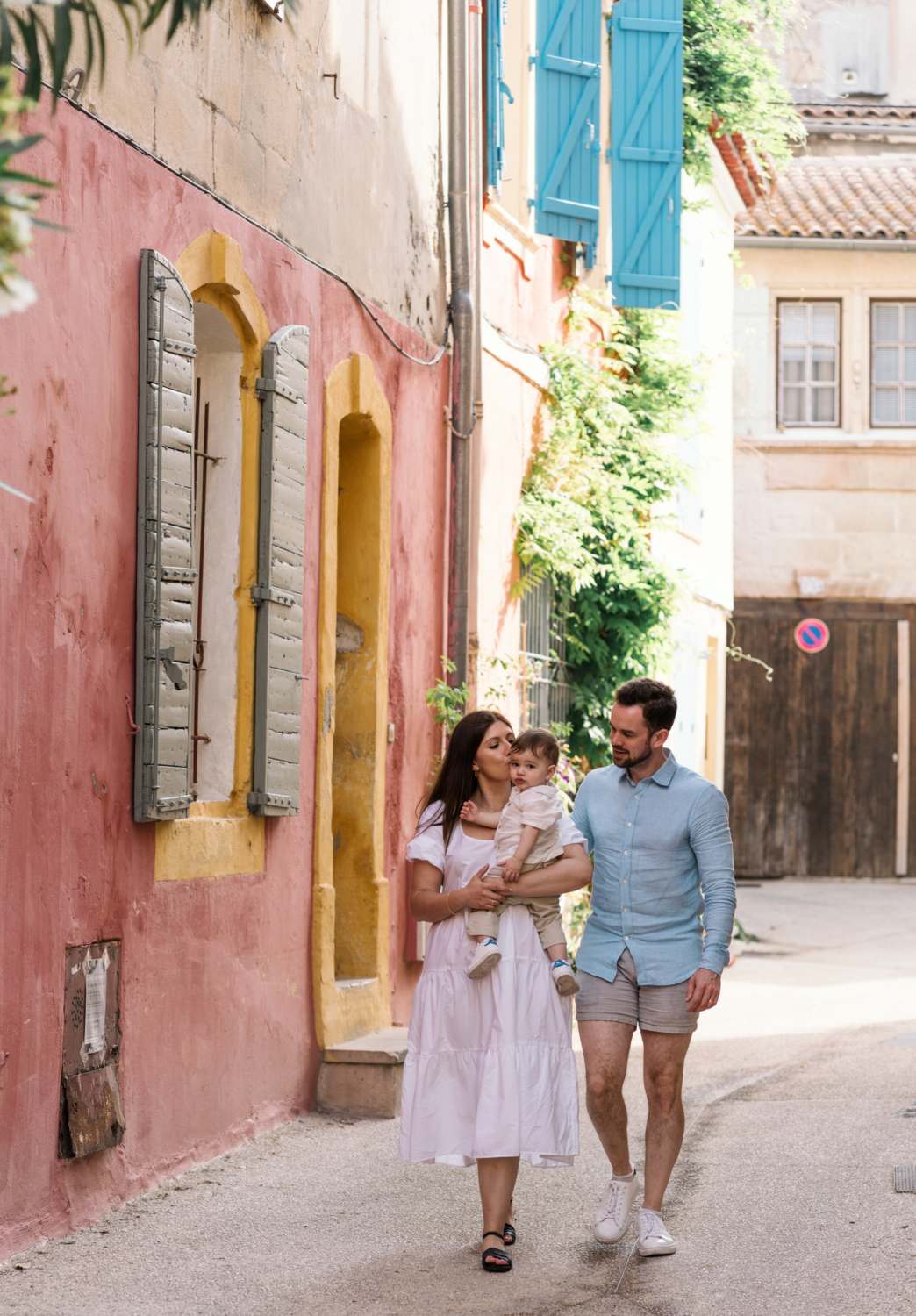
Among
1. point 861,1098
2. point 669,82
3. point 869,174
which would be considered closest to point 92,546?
point 861,1098

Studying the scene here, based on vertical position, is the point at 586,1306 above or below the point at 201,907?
below

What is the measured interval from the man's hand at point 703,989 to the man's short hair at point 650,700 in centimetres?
77

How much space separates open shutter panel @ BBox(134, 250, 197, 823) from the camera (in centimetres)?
626

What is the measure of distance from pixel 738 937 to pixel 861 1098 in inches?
280

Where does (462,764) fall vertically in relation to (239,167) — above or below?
below

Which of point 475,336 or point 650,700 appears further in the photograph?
point 475,336

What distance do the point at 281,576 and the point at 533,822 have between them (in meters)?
2.33

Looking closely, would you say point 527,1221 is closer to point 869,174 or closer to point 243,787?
point 243,787

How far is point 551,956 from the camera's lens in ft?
18.4

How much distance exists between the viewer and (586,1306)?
503 cm

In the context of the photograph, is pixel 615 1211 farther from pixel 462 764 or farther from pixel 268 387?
pixel 268 387

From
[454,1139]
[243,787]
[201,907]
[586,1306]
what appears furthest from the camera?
[243,787]

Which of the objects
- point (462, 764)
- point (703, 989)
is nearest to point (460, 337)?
point (462, 764)

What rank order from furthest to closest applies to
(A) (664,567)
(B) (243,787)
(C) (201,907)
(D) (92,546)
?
(A) (664,567) → (B) (243,787) → (C) (201,907) → (D) (92,546)
